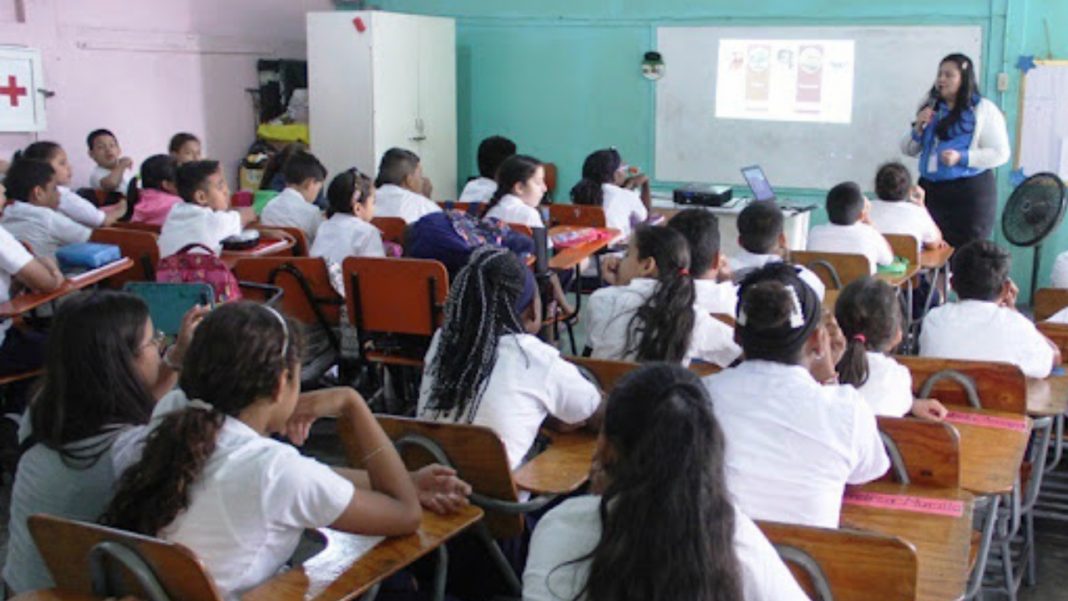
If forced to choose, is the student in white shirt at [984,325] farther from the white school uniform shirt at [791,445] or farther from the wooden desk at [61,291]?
the wooden desk at [61,291]

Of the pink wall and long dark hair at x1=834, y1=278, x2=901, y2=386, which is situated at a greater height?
the pink wall

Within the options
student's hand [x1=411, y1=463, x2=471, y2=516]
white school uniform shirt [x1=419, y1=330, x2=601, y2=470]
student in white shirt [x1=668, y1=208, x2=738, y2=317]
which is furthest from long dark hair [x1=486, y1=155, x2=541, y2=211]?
student's hand [x1=411, y1=463, x2=471, y2=516]

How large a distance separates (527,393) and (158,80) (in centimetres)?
611

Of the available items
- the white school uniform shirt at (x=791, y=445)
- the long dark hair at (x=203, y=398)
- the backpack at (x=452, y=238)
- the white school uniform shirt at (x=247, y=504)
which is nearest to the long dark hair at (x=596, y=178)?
→ the backpack at (x=452, y=238)

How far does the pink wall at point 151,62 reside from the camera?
23.3 ft

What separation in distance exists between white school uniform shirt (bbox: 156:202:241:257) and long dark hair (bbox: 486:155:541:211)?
1.33 meters

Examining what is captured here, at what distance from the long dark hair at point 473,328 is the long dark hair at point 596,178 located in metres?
3.49

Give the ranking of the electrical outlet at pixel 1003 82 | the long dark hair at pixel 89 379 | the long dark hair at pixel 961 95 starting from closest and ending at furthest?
1. the long dark hair at pixel 89 379
2. the long dark hair at pixel 961 95
3. the electrical outlet at pixel 1003 82

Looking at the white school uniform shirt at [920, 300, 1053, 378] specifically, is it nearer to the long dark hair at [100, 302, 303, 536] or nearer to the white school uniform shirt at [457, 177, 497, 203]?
the long dark hair at [100, 302, 303, 536]

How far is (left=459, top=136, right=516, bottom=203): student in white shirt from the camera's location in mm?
6414

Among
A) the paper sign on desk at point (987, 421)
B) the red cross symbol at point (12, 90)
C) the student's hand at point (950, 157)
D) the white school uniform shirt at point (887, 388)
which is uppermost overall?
the red cross symbol at point (12, 90)

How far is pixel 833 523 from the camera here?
7.21 feet

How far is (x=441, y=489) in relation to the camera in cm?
224

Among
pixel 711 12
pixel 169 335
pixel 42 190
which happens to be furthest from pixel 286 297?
pixel 711 12
